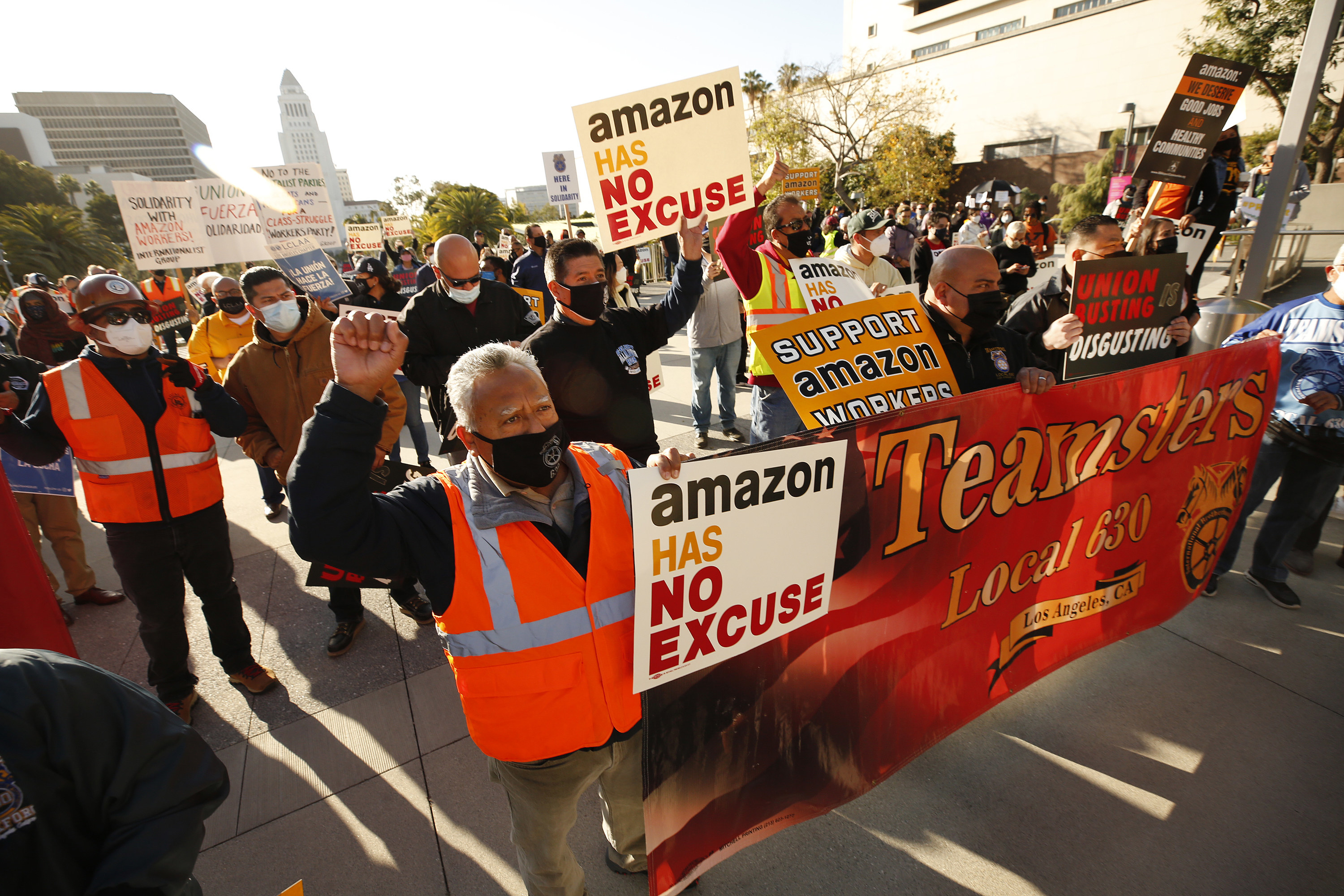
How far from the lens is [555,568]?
1.57m

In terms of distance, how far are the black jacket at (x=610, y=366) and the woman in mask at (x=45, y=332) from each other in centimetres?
532

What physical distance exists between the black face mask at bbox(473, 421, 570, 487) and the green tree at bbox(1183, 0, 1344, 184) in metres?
25.6

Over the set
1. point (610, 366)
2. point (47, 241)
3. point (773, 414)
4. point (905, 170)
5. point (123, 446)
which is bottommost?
point (773, 414)

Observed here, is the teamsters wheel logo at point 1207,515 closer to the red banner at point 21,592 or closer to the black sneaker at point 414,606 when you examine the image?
the black sneaker at point 414,606

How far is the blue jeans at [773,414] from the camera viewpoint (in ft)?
12.9

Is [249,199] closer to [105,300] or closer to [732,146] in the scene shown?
[105,300]

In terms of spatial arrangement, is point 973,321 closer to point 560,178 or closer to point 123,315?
point 123,315

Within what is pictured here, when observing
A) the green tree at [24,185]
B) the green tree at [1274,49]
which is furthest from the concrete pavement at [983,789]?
the green tree at [24,185]

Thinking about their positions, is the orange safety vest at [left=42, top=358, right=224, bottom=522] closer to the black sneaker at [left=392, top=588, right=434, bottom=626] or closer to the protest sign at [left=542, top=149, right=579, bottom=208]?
the black sneaker at [left=392, top=588, right=434, bottom=626]

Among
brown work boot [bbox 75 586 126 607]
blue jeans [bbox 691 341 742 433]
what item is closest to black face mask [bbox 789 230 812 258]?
A: blue jeans [bbox 691 341 742 433]

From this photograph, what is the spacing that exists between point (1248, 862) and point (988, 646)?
1.02 m

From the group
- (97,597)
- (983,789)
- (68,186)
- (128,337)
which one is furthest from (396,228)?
(68,186)

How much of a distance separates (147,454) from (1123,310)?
4594 millimetres

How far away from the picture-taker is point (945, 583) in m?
2.28
